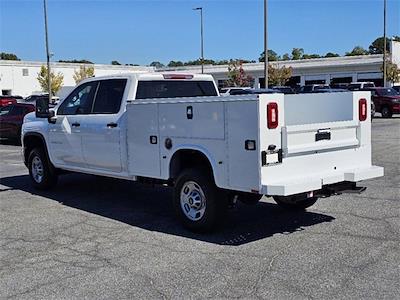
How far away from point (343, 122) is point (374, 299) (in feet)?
9.40

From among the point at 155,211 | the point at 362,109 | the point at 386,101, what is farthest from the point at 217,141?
the point at 386,101

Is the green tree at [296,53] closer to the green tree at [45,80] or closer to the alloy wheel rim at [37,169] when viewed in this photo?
the green tree at [45,80]

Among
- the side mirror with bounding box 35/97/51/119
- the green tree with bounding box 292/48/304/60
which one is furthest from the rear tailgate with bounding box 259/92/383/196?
the green tree with bounding box 292/48/304/60

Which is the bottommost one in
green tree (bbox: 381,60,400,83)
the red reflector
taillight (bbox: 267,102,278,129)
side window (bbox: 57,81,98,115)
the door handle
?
the door handle

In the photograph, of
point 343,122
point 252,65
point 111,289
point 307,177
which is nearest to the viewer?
point 111,289

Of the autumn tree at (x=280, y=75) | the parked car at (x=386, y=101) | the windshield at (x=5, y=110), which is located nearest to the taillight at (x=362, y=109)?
the windshield at (x=5, y=110)

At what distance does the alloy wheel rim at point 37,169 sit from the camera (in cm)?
1009

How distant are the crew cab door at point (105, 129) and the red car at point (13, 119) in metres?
13.1

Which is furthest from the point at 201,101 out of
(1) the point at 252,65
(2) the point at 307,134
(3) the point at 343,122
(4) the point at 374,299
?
(1) the point at 252,65

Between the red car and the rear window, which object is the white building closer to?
the red car

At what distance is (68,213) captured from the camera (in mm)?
8188

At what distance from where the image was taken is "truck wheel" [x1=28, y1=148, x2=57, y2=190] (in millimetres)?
9930

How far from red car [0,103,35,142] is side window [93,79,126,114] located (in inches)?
522

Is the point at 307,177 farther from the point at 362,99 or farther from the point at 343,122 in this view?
the point at 362,99
